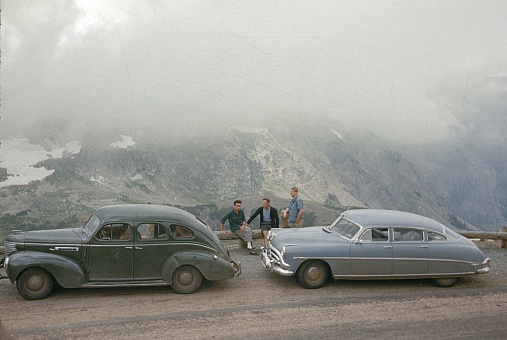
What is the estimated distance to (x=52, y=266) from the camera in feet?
30.5

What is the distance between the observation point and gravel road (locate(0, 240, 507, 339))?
7957mm

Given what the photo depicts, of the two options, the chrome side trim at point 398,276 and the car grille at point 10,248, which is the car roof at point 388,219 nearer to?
the chrome side trim at point 398,276

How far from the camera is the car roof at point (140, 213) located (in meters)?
10.0

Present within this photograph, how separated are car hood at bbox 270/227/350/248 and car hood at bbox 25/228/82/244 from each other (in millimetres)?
4366

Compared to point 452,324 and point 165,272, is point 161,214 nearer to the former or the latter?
point 165,272

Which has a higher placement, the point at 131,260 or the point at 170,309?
the point at 131,260

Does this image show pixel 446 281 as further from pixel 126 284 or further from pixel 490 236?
pixel 126 284

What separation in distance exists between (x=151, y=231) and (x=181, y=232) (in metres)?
0.62

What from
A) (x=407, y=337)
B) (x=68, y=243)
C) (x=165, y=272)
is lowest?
(x=407, y=337)

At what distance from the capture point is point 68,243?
964cm

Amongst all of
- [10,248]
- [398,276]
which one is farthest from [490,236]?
[10,248]

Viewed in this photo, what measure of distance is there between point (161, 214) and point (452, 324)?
5918 millimetres

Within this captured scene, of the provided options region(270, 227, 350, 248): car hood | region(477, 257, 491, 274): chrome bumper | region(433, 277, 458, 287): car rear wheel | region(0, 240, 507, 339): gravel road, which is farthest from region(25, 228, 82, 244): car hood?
region(477, 257, 491, 274): chrome bumper

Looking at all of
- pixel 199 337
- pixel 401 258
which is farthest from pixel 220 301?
pixel 401 258
